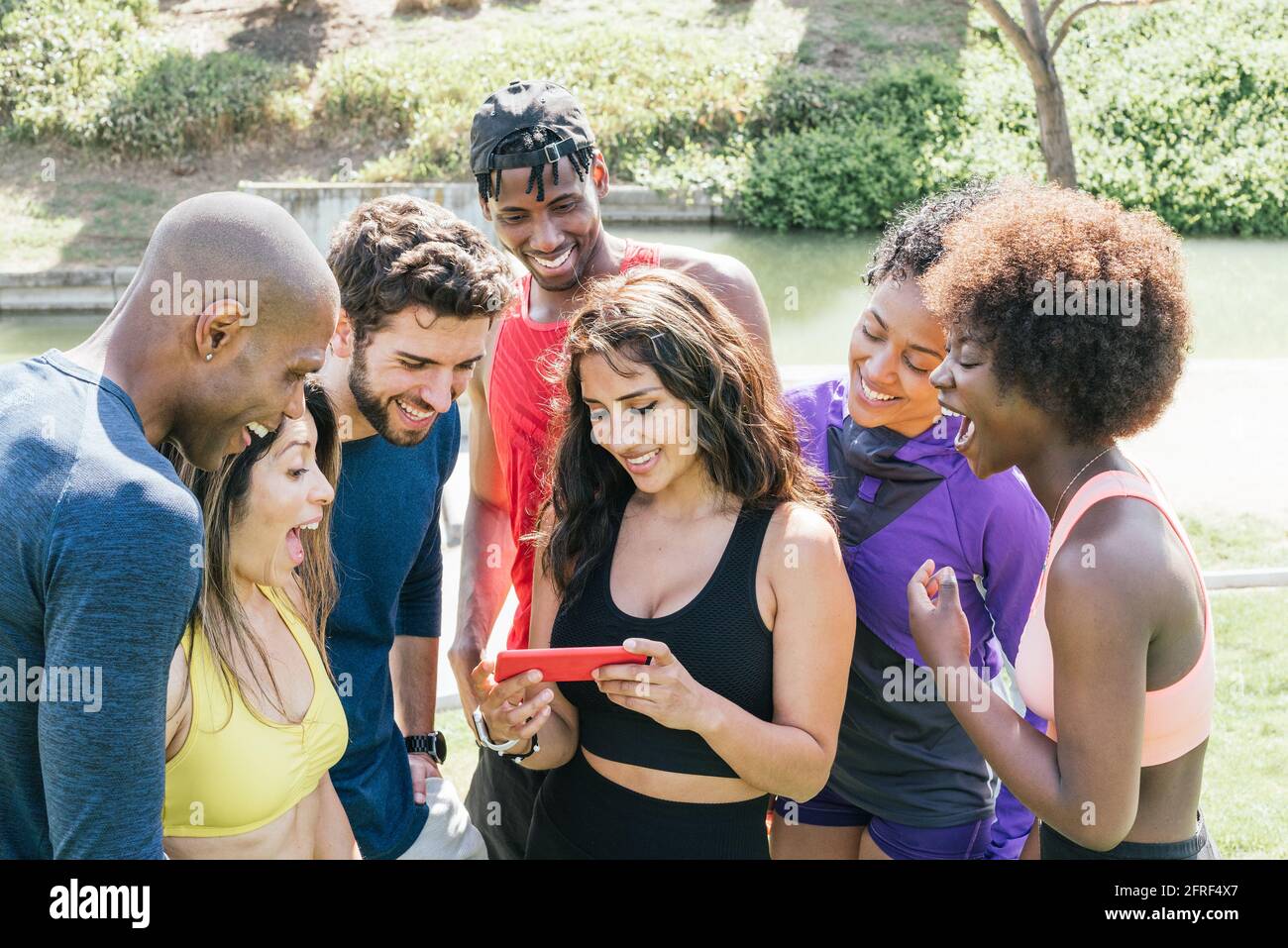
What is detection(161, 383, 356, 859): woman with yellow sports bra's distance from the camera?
2307mm

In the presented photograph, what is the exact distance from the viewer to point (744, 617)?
8.71ft

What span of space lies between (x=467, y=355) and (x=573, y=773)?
103cm

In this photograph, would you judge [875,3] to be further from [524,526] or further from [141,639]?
[141,639]

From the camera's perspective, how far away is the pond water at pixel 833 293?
11.1 metres

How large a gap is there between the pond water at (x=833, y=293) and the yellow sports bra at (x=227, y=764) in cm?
845

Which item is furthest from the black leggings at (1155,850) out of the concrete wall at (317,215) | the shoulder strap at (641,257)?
the concrete wall at (317,215)

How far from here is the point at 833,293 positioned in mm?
12227

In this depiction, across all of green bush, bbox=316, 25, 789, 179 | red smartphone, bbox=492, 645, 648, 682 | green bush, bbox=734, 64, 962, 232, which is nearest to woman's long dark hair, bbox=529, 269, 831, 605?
red smartphone, bbox=492, 645, 648, 682

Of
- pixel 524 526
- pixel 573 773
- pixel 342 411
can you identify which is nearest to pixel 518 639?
pixel 524 526

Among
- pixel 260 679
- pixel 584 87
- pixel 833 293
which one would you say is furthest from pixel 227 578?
pixel 584 87

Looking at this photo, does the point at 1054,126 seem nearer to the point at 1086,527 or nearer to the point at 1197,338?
the point at 1197,338

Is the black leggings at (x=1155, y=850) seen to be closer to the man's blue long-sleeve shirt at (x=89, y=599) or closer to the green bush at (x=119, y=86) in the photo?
the man's blue long-sleeve shirt at (x=89, y=599)

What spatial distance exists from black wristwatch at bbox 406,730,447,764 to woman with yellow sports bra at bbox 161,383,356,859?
58 cm
